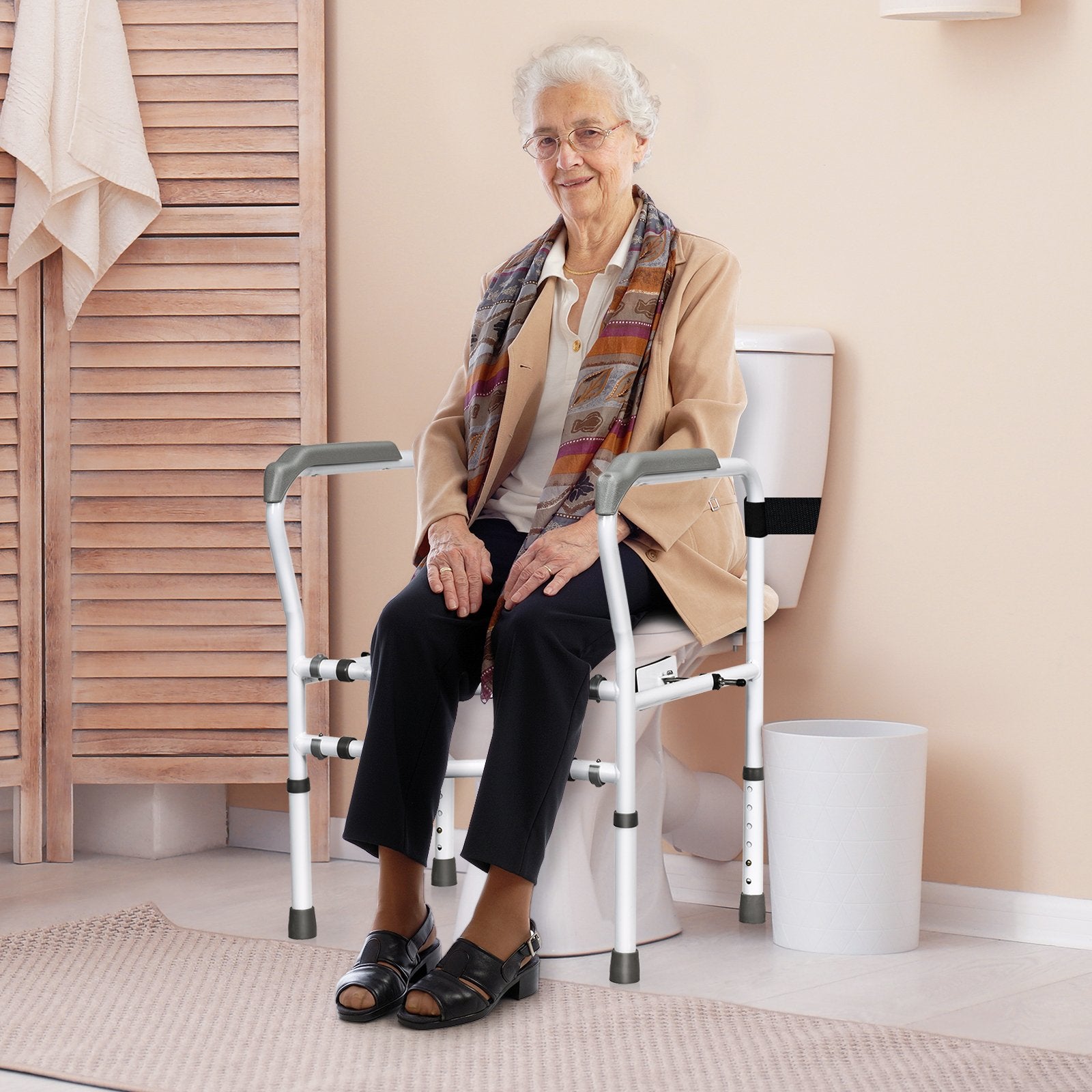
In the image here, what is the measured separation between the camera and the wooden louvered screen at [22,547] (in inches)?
99.1

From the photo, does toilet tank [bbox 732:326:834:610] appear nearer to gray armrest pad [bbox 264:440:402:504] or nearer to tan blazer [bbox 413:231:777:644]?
tan blazer [bbox 413:231:777:644]

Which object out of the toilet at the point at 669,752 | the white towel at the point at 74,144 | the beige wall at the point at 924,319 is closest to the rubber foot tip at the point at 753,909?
the toilet at the point at 669,752

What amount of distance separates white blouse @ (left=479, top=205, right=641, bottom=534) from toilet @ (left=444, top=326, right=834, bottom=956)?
0.21 meters

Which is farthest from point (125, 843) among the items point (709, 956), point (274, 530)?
point (709, 956)

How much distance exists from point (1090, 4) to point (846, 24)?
0.34 meters

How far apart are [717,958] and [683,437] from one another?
0.67m

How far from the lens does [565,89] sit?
1996mm

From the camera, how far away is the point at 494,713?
5.90 feet

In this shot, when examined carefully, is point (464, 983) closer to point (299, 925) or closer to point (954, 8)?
point (299, 925)

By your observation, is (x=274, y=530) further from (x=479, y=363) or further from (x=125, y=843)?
(x=125, y=843)

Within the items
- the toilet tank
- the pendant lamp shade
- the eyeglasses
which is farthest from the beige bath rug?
the pendant lamp shade

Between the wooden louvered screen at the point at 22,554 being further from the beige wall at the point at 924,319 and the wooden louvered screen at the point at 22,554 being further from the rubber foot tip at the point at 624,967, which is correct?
the rubber foot tip at the point at 624,967

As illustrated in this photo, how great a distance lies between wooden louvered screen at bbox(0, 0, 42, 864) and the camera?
2518 millimetres

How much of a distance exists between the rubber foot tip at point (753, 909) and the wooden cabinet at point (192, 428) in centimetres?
82
